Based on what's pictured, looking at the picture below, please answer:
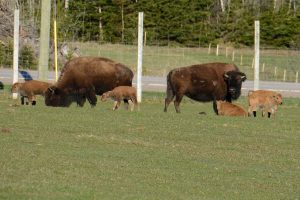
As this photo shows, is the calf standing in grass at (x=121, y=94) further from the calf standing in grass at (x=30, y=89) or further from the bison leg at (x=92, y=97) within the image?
the calf standing in grass at (x=30, y=89)

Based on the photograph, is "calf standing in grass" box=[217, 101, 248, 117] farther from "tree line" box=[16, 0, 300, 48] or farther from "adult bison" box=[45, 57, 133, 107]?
"tree line" box=[16, 0, 300, 48]

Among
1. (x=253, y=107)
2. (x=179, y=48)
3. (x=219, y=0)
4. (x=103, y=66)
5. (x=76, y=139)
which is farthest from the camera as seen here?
(x=219, y=0)

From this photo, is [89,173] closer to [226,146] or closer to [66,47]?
[226,146]

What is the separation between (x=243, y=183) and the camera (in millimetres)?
12305

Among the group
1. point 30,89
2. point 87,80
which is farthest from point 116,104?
point 30,89

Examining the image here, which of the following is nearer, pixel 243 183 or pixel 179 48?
pixel 243 183

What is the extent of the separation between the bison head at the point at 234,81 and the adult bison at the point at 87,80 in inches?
95.2

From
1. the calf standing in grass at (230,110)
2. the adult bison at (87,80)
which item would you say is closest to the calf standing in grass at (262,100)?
the calf standing in grass at (230,110)

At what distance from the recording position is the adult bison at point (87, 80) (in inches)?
926

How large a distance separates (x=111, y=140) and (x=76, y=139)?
566 mm

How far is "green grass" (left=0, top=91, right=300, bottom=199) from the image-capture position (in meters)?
11.4

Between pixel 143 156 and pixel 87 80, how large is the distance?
986 cm

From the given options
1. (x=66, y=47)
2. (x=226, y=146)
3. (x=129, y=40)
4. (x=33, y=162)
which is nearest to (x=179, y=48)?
(x=129, y=40)

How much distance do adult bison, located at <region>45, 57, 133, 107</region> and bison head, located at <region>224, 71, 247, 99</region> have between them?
95.2 inches
